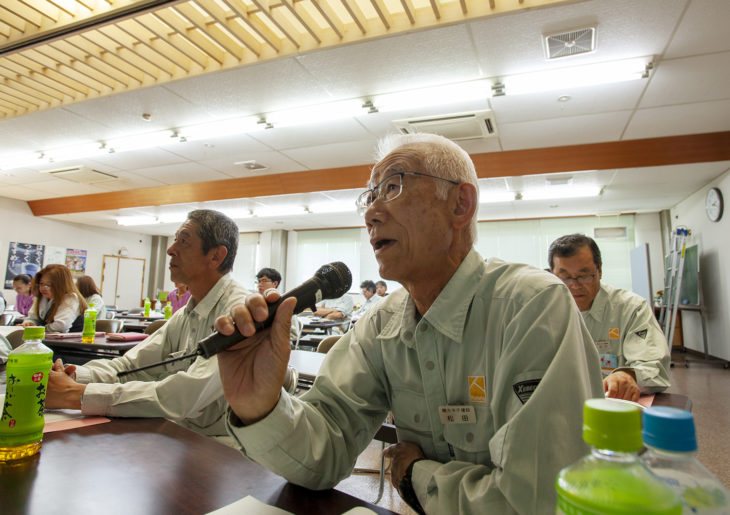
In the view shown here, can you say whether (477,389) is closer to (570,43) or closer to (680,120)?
(570,43)

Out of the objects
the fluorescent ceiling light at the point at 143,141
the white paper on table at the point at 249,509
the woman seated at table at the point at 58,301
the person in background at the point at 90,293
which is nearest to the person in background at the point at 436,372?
the white paper on table at the point at 249,509

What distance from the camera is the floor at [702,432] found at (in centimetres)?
248

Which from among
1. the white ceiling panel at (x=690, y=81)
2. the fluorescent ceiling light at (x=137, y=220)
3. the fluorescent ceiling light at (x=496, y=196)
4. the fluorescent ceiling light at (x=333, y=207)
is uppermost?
the white ceiling panel at (x=690, y=81)

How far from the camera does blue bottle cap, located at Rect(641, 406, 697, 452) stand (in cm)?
35

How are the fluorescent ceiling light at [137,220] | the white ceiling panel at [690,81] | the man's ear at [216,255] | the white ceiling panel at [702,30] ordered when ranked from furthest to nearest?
1. the fluorescent ceiling light at [137,220]
2. the white ceiling panel at [690,81]
3. the white ceiling panel at [702,30]
4. the man's ear at [216,255]

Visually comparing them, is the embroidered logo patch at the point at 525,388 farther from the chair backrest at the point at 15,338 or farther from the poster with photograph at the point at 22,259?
the poster with photograph at the point at 22,259

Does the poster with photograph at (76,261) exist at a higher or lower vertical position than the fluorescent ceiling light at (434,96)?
lower

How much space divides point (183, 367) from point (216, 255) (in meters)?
0.52

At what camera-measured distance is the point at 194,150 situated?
554cm

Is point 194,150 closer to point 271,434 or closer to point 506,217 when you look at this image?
point 271,434

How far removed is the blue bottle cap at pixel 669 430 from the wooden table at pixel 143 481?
0.48m

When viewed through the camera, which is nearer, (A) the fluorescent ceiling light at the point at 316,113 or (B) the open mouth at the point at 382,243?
(B) the open mouth at the point at 382,243

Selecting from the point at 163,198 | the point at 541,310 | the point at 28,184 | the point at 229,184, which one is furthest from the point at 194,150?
the point at 541,310

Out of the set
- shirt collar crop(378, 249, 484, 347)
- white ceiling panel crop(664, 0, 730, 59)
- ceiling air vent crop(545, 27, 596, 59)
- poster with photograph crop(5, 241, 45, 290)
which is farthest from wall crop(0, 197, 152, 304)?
white ceiling panel crop(664, 0, 730, 59)
